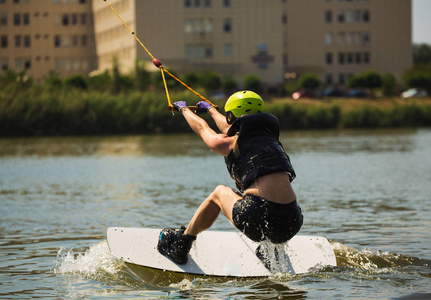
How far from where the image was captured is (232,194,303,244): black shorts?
28.2 feet

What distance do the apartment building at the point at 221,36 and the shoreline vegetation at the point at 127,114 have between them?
28.6m

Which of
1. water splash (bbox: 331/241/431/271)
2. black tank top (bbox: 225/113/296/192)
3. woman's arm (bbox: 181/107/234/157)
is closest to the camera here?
black tank top (bbox: 225/113/296/192)

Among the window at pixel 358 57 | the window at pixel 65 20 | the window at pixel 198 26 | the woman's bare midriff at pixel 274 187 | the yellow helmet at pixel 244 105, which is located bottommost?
the window at pixel 358 57

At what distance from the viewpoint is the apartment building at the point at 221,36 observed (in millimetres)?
101188

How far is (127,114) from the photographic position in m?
66.4

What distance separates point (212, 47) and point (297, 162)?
70.0 m

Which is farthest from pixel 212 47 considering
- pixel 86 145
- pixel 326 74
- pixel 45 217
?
pixel 45 217

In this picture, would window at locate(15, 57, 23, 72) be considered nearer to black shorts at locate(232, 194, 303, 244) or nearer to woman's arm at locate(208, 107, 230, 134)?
woman's arm at locate(208, 107, 230, 134)

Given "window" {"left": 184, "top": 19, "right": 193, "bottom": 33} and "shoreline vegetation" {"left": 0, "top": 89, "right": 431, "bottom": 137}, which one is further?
"window" {"left": 184, "top": 19, "right": 193, "bottom": 33}

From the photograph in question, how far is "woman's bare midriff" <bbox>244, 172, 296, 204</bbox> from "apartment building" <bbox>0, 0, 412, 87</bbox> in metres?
88.9

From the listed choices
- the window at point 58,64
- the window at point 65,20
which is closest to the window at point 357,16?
the window at point 65,20

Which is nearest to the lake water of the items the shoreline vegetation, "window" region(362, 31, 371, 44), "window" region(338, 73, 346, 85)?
the shoreline vegetation

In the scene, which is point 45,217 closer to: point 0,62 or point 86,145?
point 86,145

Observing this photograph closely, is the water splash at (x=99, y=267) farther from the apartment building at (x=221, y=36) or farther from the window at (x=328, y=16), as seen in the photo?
the window at (x=328, y=16)
